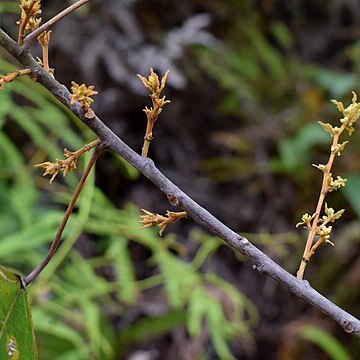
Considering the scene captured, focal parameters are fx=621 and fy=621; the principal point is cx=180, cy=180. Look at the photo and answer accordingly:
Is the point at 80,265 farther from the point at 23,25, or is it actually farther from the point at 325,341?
the point at 23,25

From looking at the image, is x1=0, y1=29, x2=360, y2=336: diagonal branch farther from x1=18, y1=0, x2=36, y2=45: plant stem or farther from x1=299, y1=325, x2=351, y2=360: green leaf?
x1=299, y1=325, x2=351, y2=360: green leaf

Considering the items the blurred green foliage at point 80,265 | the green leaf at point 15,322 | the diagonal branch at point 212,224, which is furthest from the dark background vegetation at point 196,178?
the diagonal branch at point 212,224

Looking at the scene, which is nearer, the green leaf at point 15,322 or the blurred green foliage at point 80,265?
the green leaf at point 15,322

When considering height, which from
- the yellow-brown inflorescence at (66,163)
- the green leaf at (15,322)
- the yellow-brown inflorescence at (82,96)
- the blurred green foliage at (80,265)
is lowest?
the green leaf at (15,322)

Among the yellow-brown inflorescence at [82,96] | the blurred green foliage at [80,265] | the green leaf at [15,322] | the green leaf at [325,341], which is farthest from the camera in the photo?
the green leaf at [325,341]

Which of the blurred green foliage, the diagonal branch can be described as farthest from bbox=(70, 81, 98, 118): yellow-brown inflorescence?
the blurred green foliage

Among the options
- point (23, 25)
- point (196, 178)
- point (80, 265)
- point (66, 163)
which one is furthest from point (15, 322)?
point (196, 178)

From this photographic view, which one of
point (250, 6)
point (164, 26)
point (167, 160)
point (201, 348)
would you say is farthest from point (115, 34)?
point (201, 348)

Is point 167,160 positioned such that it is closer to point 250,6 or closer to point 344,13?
point 250,6

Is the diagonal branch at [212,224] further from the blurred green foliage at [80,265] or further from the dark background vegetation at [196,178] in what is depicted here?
the dark background vegetation at [196,178]
